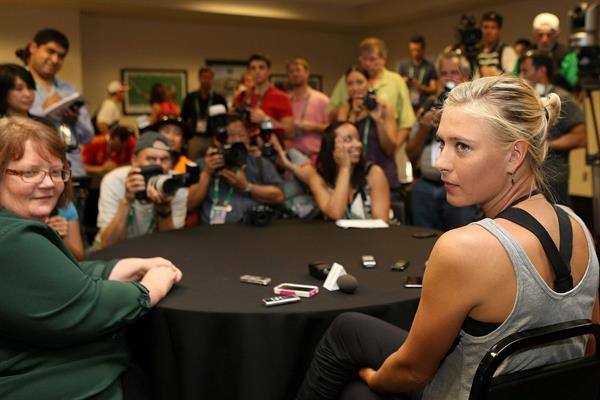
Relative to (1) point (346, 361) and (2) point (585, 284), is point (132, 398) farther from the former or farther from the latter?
(2) point (585, 284)

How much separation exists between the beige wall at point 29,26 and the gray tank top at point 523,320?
7469 mm

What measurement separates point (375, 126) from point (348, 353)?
7.84 feet

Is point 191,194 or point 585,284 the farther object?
point 191,194

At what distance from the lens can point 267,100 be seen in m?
4.50

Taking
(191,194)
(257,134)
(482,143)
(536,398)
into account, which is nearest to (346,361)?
(536,398)

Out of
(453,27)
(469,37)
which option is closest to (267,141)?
(469,37)

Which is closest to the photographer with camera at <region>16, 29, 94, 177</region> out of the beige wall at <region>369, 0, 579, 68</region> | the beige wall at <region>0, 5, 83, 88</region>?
the beige wall at <region>0, 5, 83, 88</region>

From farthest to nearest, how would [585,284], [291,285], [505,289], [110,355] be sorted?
[291,285] < [110,355] < [585,284] < [505,289]

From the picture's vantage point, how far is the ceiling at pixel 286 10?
24.7 feet

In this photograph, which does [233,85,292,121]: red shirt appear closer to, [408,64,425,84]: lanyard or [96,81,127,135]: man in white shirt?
[408,64,425,84]: lanyard

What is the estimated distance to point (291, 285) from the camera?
1.84 meters

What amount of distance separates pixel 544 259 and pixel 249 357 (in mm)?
828

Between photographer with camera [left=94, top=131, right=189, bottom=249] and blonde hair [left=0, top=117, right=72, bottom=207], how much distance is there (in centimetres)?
110

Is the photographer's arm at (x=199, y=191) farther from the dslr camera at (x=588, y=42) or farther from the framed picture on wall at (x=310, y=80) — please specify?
the framed picture on wall at (x=310, y=80)
